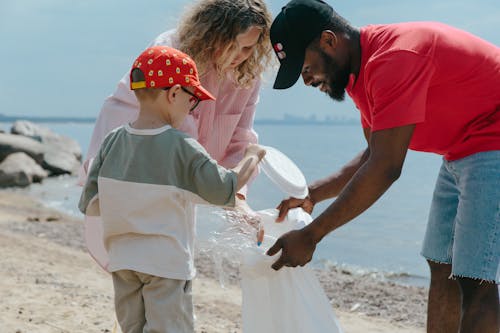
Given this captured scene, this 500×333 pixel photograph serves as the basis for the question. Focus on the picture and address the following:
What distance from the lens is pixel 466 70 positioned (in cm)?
283

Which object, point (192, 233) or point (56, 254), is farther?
point (56, 254)

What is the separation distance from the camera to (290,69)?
295cm

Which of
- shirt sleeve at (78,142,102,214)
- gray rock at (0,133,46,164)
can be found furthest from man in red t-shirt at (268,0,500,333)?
gray rock at (0,133,46,164)

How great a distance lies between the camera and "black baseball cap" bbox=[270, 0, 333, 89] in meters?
2.88

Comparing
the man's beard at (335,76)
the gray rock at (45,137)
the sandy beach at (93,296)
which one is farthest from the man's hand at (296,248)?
the gray rock at (45,137)

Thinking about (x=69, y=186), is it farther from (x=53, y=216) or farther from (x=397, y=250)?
(x=397, y=250)

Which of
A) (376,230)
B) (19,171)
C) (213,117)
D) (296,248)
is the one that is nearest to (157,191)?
(296,248)

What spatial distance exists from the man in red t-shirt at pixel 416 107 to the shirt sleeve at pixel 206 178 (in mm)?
299

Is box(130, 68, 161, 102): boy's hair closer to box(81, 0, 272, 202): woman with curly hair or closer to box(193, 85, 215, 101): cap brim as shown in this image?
box(193, 85, 215, 101): cap brim

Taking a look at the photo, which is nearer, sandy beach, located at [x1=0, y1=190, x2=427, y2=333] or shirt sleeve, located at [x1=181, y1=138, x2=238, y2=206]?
shirt sleeve, located at [x1=181, y1=138, x2=238, y2=206]

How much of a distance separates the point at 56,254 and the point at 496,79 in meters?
5.61

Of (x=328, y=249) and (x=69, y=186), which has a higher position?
(x=328, y=249)

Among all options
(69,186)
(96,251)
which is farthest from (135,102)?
(69,186)

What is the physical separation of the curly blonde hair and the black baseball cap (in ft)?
1.31
